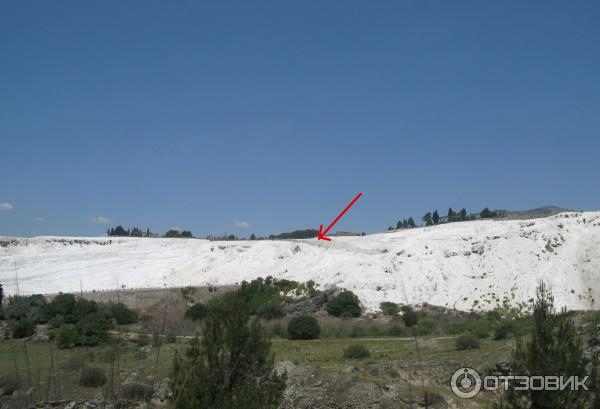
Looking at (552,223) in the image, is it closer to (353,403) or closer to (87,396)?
(353,403)

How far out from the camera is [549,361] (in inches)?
393

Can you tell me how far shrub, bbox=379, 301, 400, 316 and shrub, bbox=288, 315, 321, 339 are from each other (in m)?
8.48

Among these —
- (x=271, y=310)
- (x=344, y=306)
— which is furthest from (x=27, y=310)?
(x=344, y=306)

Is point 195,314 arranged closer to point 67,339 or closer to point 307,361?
point 67,339

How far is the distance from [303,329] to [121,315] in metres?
13.4

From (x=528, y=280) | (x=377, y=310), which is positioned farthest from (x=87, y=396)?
(x=528, y=280)

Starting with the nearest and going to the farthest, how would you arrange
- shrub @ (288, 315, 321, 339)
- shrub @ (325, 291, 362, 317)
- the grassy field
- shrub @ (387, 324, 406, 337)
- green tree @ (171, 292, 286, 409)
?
green tree @ (171, 292, 286, 409)
the grassy field
shrub @ (288, 315, 321, 339)
shrub @ (387, 324, 406, 337)
shrub @ (325, 291, 362, 317)

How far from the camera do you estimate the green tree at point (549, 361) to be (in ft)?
32.4

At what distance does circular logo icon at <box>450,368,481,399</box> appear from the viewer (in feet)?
61.4

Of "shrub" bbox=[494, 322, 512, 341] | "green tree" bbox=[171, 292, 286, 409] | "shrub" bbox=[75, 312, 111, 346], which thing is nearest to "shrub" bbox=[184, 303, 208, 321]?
"shrub" bbox=[75, 312, 111, 346]

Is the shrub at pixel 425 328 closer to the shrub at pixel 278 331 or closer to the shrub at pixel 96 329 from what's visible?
the shrub at pixel 278 331

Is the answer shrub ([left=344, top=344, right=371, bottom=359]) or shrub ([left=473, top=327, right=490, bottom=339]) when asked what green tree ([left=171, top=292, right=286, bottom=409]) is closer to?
shrub ([left=344, top=344, right=371, bottom=359])

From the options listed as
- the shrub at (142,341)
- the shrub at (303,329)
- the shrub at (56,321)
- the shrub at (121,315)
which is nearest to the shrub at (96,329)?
the shrub at (142,341)

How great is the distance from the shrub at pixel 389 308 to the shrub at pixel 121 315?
57.0 ft
